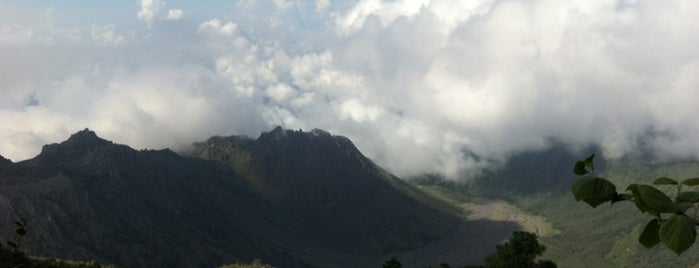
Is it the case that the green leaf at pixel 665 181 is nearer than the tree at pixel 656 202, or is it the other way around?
the tree at pixel 656 202

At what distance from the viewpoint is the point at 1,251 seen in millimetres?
84438

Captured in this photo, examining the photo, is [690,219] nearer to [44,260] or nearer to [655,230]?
[655,230]

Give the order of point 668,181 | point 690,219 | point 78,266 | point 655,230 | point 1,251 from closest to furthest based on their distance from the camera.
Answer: point 690,219
point 655,230
point 668,181
point 1,251
point 78,266

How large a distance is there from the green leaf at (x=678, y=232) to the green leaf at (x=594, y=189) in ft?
1.76

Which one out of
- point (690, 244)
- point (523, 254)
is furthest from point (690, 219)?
point (523, 254)

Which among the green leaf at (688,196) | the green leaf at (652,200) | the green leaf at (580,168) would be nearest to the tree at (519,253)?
the green leaf at (688,196)

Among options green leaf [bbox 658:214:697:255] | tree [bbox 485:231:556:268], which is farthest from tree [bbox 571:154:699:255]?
tree [bbox 485:231:556:268]

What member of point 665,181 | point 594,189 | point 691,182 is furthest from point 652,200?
point 665,181

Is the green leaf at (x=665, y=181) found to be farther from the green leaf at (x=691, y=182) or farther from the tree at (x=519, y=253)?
the tree at (x=519, y=253)

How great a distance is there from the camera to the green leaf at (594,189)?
580 centimetres

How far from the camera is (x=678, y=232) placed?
17.5 ft

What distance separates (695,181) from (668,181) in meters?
0.28

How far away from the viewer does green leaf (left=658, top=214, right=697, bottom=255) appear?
5.35 metres

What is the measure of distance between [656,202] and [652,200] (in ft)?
0.24
